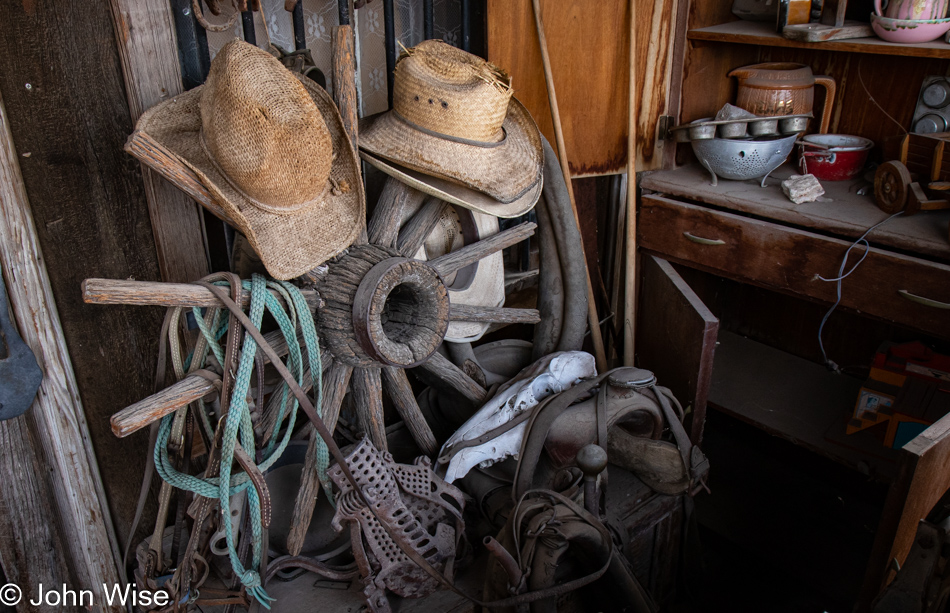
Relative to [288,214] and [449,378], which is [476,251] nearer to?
[449,378]

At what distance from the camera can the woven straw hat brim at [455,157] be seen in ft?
5.62

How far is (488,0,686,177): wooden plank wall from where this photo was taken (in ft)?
7.23

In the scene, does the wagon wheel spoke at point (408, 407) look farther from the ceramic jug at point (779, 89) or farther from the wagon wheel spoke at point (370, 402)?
the ceramic jug at point (779, 89)

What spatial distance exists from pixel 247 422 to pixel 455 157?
2.57 ft

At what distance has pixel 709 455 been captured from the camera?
305 centimetres

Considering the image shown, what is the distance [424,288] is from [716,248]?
1.21 m

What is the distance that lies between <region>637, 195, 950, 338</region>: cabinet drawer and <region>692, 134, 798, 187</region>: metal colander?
0.16 metres

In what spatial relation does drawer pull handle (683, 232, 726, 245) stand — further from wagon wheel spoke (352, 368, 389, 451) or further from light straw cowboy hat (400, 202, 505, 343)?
wagon wheel spoke (352, 368, 389, 451)

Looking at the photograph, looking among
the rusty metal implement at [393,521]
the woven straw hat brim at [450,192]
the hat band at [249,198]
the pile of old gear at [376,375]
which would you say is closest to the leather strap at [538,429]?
the pile of old gear at [376,375]

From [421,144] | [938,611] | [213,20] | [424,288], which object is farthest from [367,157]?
[938,611]

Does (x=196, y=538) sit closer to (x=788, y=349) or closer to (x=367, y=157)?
(x=367, y=157)

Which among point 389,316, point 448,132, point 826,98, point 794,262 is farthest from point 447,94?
point 826,98

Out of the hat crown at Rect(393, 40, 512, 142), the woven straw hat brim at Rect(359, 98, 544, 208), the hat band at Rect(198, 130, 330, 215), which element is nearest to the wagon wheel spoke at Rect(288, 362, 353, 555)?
the hat band at Rect(198, 130, 330, 215)

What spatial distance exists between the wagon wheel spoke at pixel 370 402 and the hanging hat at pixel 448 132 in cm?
50
